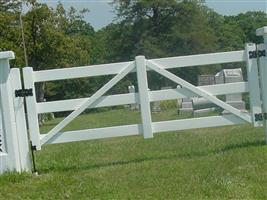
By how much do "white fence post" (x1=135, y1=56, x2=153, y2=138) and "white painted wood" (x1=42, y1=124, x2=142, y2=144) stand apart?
0.11 metres

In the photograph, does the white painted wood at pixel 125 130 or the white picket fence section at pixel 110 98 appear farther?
the white painted wood at pixel 125 130

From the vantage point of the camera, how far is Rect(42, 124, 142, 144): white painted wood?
24.7 feet

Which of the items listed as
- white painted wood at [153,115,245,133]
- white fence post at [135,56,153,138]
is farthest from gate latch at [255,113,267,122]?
white fence post at [135,56,153,138]

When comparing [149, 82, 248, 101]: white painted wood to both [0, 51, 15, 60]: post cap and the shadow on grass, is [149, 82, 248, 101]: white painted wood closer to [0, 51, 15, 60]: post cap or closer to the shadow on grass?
the shadow on grass

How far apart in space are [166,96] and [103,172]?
4.82 ft

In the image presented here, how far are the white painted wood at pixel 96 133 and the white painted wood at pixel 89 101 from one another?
0.15 m

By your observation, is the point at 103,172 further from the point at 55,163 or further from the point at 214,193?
the point at 214,193

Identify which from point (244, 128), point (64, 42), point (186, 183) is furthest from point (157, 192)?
point (64, 42)

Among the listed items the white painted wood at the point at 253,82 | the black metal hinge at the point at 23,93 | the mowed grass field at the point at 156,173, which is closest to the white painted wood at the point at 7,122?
the black metal hinge at the point at 23,93

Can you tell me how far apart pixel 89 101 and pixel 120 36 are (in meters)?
49.6

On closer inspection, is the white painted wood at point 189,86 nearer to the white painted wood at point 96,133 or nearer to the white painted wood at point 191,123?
the white painted wood at point 191,123

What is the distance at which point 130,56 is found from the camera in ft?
181

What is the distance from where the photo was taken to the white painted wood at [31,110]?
7.30 metres

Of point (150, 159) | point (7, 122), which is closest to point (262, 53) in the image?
point (150, 159)
